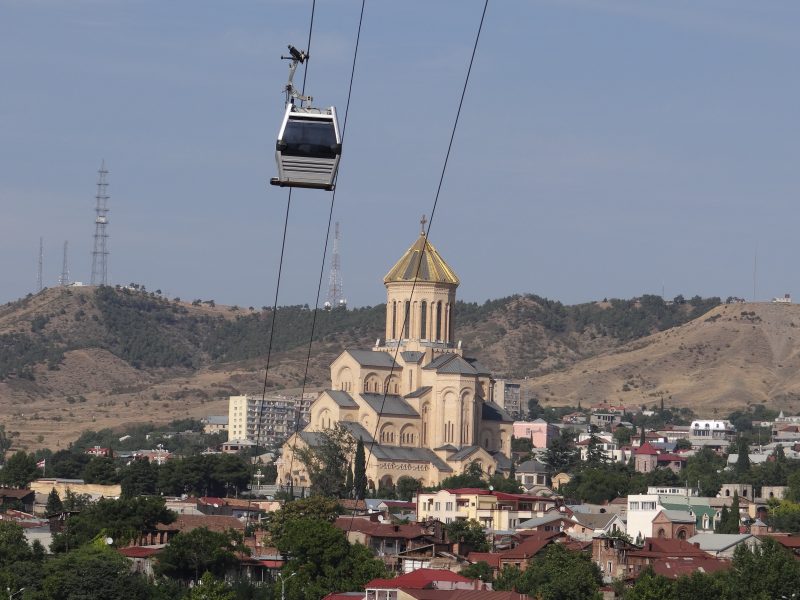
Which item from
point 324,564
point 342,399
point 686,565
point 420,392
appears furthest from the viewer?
point 342,399

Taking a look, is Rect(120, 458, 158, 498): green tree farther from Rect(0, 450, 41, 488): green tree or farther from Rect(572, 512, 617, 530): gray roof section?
Rect(572, 512, 617, 530): gray roof section

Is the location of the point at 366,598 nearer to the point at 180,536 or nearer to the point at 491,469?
the point at 180,536

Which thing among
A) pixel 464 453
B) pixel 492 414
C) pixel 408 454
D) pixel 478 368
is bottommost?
pixel 408 454

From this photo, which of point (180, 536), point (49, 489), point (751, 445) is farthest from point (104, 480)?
point (751, 445)

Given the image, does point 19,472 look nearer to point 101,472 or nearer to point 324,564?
point 101,472

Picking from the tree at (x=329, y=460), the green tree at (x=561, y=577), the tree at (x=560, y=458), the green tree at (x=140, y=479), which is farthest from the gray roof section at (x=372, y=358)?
the green tree at (x=561, y=577)

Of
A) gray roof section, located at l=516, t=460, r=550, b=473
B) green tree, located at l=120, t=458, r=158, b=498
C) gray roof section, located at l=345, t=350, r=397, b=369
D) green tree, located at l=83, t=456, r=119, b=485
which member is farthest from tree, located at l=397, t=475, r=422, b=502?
green tree, located at l=83, t=456, r=119, b=485

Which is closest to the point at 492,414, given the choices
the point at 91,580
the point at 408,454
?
the point at 408,454

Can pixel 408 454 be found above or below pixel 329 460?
above
